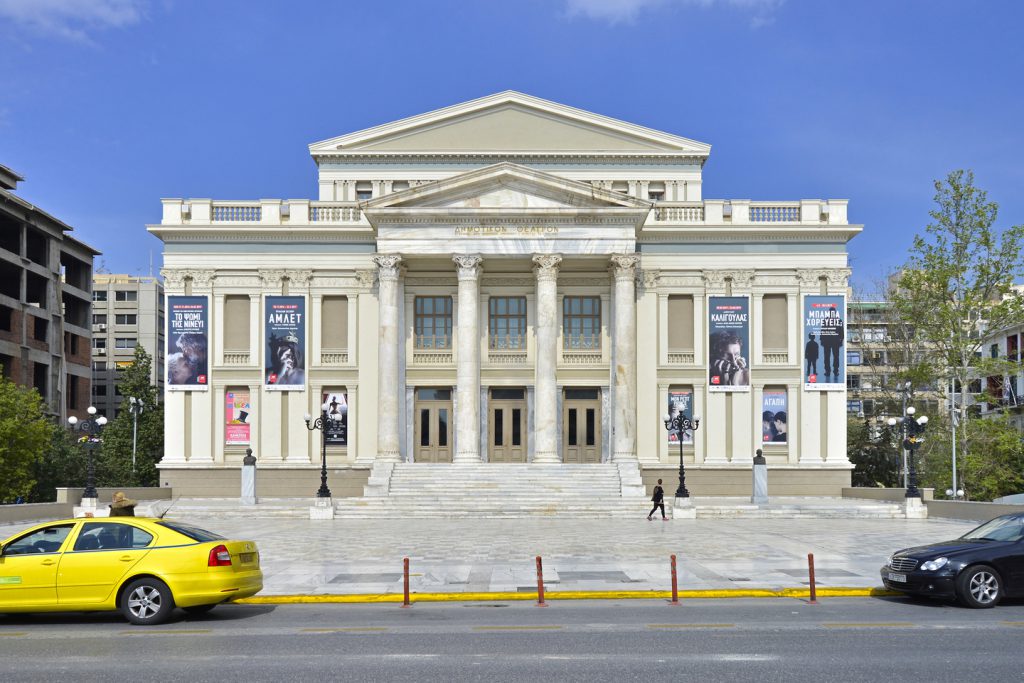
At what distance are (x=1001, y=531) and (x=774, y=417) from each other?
3083cm

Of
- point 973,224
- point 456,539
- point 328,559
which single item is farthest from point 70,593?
point 973,224

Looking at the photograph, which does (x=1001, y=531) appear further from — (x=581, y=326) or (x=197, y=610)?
(x=581, y=326)

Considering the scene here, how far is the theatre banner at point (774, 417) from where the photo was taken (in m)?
47.3

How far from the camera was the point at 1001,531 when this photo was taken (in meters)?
16.8

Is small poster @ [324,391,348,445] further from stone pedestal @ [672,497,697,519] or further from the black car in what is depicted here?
the black car

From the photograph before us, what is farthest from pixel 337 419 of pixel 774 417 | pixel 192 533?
pixel 192 533

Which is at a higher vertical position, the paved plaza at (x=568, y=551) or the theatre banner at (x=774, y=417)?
the theatre banner at (x=774, y=417)

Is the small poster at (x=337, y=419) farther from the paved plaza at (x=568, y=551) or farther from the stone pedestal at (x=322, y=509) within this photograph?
the paved plaza at (x=568, y=551)

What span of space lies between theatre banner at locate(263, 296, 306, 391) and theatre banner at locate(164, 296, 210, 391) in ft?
8.72

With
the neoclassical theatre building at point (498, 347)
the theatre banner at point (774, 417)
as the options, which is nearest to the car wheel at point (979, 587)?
the neoclassical theatre building at point (498, 347)

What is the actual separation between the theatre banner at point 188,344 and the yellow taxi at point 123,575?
3339 centimetres

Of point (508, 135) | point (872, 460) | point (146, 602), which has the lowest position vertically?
point (872, 460)

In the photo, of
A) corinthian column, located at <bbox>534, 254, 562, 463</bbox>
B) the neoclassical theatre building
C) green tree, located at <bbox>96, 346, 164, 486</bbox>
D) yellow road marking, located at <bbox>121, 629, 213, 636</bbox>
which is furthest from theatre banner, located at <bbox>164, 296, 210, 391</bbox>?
A: yellow road marking, located at <bbox>121, 629, 213, 636</bbox>

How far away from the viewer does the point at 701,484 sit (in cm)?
4688
